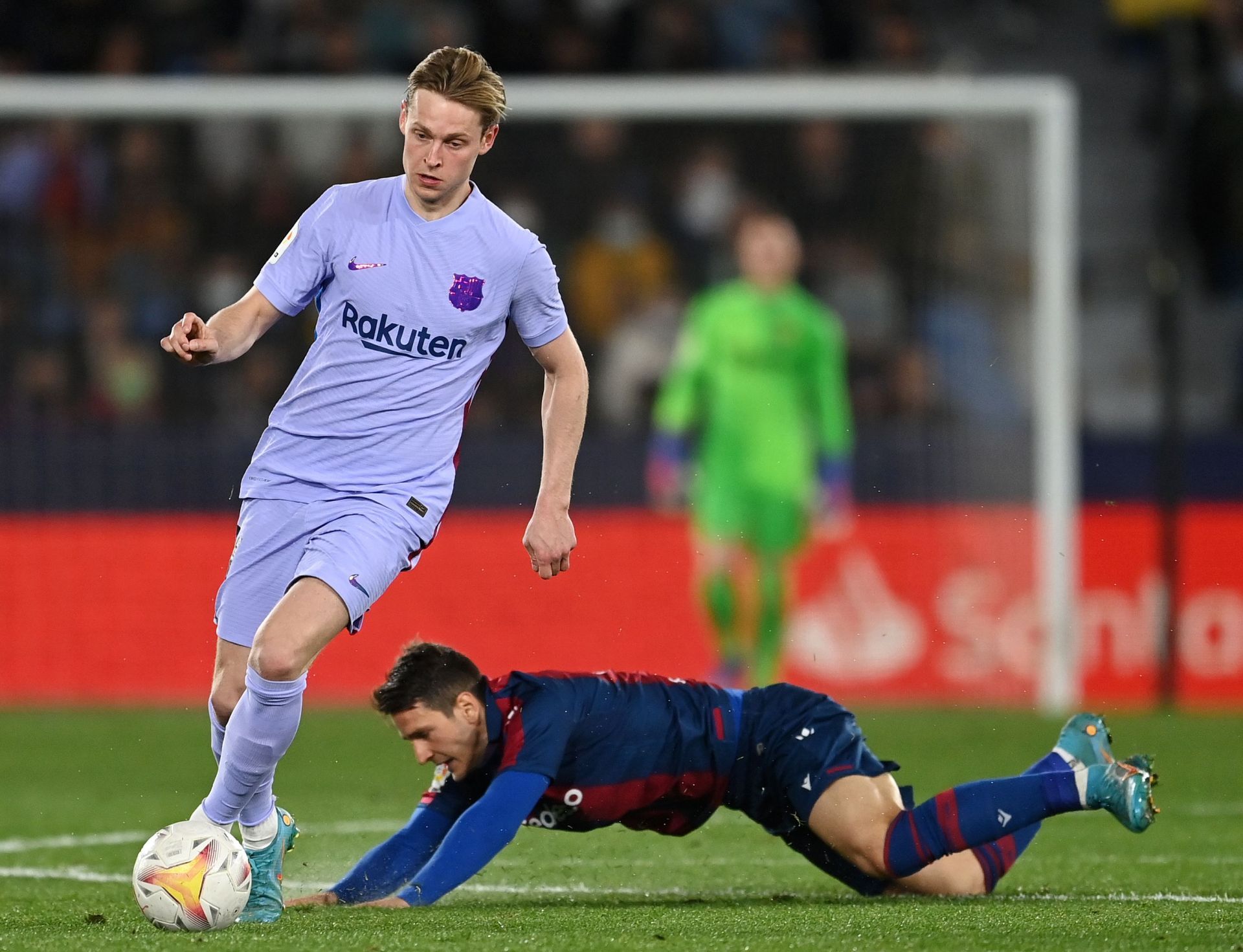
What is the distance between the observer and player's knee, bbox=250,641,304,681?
5.04m

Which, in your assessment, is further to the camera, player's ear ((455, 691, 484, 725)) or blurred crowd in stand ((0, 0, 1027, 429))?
blurred crowd in stand ((0, 0, 1027, 429))

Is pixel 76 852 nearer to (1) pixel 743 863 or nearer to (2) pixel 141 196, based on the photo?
(1) pixel 743 863

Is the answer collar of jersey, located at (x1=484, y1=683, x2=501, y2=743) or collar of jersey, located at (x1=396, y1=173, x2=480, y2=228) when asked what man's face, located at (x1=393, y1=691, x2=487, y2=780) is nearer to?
collar of jersey, located at (x1=484, y1=683, x2=501, y2=743)

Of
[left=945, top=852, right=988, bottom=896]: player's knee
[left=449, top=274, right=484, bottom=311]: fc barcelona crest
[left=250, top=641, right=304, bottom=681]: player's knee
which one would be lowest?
[left=945, top=852, right=988, bottom=896]: player's knee

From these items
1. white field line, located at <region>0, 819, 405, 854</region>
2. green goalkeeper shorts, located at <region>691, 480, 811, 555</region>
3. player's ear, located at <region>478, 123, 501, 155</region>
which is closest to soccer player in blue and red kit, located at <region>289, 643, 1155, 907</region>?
player's ear, located at <region>478, 123, 501, 155</region>

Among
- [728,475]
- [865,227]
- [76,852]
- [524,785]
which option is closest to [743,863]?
[524,785]

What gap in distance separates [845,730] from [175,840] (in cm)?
179

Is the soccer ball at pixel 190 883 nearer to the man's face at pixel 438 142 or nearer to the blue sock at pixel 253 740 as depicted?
the blue sock at pixel 253 740

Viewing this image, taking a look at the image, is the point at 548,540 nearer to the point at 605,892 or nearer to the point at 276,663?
the point at 276,663

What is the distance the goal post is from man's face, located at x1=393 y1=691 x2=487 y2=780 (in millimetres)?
6659

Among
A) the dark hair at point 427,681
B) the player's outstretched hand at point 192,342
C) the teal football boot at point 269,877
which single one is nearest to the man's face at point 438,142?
the player's outstretched hand at point 192,342

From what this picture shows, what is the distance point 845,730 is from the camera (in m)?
5.62

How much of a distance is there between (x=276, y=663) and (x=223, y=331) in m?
0.84

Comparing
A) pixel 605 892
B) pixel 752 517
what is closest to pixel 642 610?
Answer: pixel 752 517
